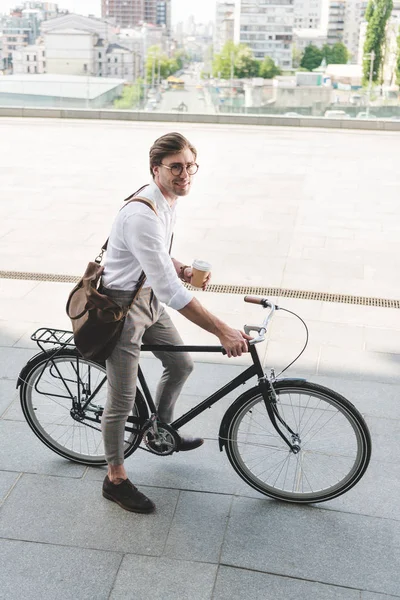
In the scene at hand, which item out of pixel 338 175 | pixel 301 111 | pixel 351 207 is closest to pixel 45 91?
pixel 301 111

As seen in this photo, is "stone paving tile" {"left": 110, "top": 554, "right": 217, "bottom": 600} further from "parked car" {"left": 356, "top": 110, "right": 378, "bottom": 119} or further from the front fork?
"parked car" {"left": 356, "top": 110, "right": 378, "bottom": 119}

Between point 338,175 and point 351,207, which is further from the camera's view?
point 338,175

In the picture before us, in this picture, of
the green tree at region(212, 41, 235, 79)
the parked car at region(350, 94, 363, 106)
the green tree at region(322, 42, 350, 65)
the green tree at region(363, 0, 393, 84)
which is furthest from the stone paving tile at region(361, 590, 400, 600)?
the green tree at region(322, 42, 350, 65)

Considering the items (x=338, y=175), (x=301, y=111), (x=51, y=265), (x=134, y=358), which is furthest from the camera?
(x=301, y=111)

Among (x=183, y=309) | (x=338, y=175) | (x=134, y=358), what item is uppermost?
(x=183, y=309)

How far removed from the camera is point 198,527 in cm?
330

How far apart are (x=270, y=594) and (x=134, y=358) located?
1107 mm

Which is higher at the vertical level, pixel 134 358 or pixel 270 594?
pixel 134 358

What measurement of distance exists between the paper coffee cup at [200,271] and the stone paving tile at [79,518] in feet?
3.47

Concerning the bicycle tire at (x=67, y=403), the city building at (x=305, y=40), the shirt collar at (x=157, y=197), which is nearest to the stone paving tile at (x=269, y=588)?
the bicycle tire at (x=67, y=403)

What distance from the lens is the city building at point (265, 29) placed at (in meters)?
175

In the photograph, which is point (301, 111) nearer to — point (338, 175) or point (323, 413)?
point (338, 175)

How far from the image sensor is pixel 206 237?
819cm

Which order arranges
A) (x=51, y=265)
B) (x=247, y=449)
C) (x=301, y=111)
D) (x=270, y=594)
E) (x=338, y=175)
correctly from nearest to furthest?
(x=270, y=594)
(x=247, y=449)
(x=51, y=265)
(x=338, y=175)
(x=301, y=111)
